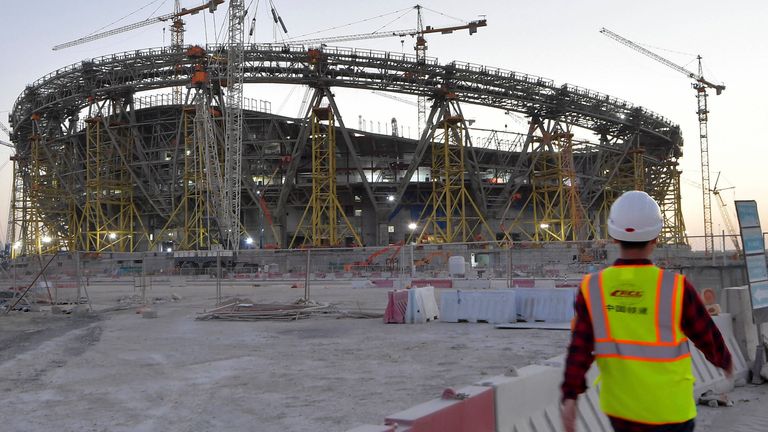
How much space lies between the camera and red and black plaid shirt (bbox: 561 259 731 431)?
2.79m

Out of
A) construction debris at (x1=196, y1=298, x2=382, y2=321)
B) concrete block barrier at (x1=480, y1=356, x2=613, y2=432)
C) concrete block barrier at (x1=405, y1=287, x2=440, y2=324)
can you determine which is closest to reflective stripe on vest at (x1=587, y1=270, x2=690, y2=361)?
concrete block barrier at (x1=480, y1=356, x2=613, y2=432)

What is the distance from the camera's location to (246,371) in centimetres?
952

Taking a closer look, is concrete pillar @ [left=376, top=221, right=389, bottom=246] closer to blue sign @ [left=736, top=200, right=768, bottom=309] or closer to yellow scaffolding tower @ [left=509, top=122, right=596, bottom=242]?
yellow scaffolding tower @ [left=509, top=122, right=596, bottom=242]

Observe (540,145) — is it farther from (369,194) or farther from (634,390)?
(634,390)

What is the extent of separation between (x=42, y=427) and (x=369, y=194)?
50.3 meters

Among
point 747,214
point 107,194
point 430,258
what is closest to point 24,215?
point 107,194

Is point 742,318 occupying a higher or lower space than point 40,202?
lower

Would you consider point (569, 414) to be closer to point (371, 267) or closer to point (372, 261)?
point (372, 261)

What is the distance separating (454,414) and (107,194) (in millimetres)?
61014

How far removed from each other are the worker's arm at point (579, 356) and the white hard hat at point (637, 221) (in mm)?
339

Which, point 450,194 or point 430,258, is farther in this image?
point 450,194

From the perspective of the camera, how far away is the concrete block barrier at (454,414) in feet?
12.2

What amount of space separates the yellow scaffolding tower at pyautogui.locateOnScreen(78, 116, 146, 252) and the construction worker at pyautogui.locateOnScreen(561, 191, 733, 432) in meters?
58.6

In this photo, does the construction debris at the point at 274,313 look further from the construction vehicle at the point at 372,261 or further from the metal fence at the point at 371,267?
the construction vehicle at the point at 372,261
